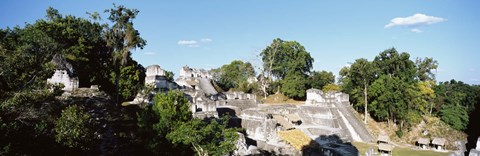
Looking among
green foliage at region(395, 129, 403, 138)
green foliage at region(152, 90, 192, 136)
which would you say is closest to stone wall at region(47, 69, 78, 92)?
green foliage at region(152, 90, 192, 136)

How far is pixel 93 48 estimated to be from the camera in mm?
17938

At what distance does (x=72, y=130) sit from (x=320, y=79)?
3103 centimetres

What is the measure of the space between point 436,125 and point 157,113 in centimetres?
2679

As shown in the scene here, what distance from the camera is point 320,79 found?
35219 mm

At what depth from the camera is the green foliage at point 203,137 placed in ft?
34.2

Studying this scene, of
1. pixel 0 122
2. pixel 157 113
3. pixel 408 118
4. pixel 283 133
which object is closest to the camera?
pixel 0 122

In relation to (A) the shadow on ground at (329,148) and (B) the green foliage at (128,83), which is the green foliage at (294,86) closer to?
(A) the shadow on ground at (329,148)

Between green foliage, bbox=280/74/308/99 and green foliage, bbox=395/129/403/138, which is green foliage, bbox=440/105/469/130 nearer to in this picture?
green foliage, bbox=395/129/403/138

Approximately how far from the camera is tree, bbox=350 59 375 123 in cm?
2667

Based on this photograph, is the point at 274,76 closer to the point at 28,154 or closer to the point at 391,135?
the point at 391,135

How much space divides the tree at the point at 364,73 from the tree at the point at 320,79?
21.9 ft

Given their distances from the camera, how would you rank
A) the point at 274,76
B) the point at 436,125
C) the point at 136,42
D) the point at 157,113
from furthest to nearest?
the point at 274,76 → the point at 436,125 → the point at 136,42 → the point at 157,113

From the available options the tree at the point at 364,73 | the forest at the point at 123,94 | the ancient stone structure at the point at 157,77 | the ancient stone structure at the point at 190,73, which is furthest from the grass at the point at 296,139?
the ancient stone structure at the point at 190,73

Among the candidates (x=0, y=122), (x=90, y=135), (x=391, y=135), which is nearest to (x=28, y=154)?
(x=0, y=122)
